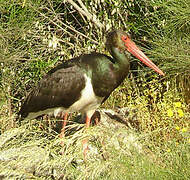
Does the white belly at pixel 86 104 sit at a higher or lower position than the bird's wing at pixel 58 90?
lower

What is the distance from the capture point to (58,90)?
4031mm

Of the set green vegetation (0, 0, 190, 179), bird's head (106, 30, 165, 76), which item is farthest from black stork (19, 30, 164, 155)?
green vegetation (0, 0, 190, 179)

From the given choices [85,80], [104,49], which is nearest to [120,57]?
[85,80]

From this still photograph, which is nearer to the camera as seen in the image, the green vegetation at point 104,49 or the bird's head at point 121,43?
the bird's head at point 121,43

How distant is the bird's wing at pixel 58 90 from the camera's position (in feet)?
12.8

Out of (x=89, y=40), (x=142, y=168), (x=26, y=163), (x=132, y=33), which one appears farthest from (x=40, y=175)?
(x=132, y=33)

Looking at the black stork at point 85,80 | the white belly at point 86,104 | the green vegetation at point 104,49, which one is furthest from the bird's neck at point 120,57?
the green vegetation at point 104,49

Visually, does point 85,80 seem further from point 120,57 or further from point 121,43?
point 121,43

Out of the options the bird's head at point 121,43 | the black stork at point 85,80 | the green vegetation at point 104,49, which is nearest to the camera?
the black stork at point 85,80

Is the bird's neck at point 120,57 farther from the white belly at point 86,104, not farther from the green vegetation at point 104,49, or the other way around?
the green vegetation at point 104,49

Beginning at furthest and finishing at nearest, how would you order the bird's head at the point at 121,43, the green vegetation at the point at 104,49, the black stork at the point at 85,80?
the green vegetation at the point at 104,49 < the bird's head at the point at 121,43 < the black stork at the point at 85,80

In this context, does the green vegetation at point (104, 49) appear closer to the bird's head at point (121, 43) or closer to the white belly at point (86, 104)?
the white belly at point (86, 104)

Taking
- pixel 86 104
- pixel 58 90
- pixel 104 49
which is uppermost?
pixel 58 90

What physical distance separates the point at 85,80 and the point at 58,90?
30cm
